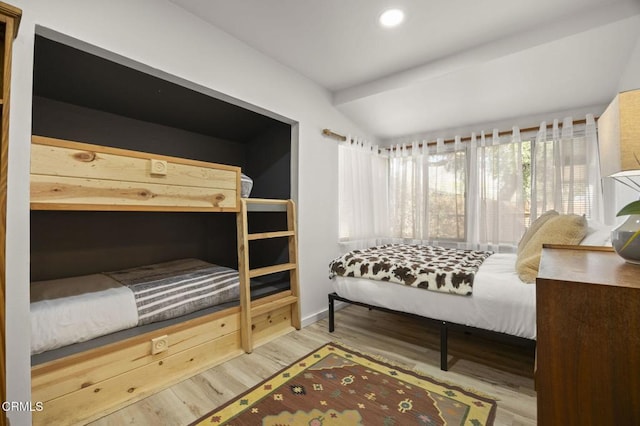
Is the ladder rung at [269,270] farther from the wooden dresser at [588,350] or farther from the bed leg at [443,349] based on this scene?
the wooden dresser at [588,350]

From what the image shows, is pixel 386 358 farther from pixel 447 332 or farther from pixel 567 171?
pixel 567 171

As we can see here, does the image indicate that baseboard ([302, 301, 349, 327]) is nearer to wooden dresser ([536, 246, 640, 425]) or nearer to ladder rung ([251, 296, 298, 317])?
ladder rung ([251, 296, 298, 317])

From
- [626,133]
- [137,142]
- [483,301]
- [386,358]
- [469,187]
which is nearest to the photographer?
[626,133]

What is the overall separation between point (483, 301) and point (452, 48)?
6.40 feet

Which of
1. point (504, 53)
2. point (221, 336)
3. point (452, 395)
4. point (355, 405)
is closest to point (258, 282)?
point (221, 336)

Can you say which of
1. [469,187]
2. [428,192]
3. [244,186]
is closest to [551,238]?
[469,187]

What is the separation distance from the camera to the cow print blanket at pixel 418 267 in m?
2.01

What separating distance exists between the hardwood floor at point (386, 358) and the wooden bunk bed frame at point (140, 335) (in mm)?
111

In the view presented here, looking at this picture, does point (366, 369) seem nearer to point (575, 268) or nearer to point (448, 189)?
point (575, 268)

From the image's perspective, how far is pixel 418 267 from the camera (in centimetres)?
222

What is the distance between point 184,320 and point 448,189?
10.2 feet

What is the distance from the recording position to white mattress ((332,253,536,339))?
1.75 meters

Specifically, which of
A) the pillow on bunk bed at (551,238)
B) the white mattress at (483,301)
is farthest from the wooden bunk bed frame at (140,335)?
the pillow on bunk bed at (551,238)

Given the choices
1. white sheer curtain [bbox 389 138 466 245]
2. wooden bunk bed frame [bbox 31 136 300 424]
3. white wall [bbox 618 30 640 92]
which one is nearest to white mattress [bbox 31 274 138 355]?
wooden bunk bed frame [bbox 31 136 300 424]
